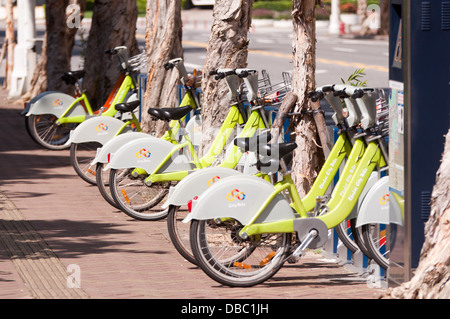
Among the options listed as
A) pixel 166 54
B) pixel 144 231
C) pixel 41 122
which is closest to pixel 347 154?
pixel 144 231

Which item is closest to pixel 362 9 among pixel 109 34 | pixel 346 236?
pixel 109 34

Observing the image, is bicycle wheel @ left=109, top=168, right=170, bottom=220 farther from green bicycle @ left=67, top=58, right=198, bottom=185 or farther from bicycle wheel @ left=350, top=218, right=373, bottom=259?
bicycle wheel @ left=350, top=218, right=373, bottom=259

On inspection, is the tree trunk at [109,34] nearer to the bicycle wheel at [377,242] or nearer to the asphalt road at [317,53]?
the asphalt road at [317,53]

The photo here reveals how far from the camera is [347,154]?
735 centimetres

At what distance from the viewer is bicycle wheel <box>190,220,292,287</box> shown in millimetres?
6859

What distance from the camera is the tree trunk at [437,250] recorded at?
19.7 feet

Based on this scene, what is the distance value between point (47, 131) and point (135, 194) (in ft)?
16.5

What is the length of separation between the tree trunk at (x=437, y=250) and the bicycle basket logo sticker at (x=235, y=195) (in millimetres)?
1347

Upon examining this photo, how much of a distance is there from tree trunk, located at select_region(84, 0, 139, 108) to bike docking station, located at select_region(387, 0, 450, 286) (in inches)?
392

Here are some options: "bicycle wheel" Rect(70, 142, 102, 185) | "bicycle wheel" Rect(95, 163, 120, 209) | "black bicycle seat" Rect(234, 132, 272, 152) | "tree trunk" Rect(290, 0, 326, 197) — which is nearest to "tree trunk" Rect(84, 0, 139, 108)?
Answer: "bicycle wheel" Rect(70, 142, 102, 185)

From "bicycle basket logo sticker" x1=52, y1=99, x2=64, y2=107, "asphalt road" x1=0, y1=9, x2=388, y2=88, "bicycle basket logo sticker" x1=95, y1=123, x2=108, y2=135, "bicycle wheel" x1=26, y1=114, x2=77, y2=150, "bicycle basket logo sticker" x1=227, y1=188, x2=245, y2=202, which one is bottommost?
"asphalt road" x1=0, y1=9, x2=388, y2=88

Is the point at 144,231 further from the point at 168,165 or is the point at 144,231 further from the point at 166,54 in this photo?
the point at 166,54

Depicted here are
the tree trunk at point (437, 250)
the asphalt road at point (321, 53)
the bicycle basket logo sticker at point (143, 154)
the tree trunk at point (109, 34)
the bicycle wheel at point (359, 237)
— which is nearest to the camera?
the tree trunk at point (437, 250)

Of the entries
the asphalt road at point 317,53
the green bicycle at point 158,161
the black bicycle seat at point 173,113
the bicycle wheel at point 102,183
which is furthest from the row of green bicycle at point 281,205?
the asphalt road at point 317,53
